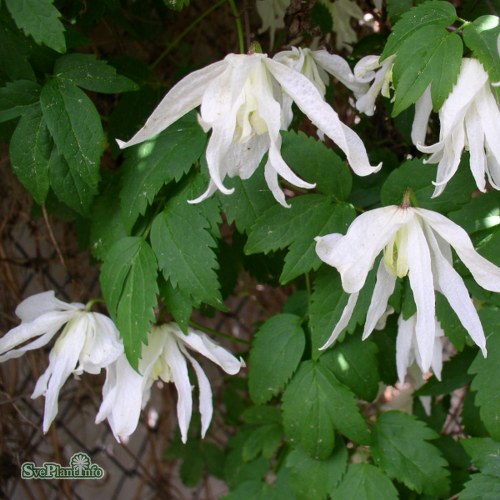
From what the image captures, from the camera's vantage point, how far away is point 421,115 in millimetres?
908

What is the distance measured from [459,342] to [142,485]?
161cm

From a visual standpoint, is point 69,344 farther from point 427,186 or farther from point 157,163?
point 427,186

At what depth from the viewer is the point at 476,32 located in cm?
79

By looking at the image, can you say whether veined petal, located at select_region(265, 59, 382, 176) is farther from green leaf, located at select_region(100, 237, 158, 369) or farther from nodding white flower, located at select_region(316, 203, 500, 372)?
green leaf, located at select_region(100, 237, 158, 369)

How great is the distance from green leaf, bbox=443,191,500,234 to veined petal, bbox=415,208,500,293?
0.56ft

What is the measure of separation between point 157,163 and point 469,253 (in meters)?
0.46

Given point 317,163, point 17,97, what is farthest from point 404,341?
point 17,97

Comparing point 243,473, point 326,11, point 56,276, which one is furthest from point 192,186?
point 56,276

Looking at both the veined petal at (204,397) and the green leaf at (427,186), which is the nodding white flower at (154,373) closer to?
the veined petal at (204,397)

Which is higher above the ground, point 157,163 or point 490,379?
point 157,163

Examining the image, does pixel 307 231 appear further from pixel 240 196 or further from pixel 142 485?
pixel 142 485

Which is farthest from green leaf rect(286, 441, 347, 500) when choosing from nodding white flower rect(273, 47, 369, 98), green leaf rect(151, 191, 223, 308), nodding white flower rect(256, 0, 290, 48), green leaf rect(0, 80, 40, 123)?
nodding white flower rect(256, 0, 290, 48)

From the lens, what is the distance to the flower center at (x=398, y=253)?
2.60ft

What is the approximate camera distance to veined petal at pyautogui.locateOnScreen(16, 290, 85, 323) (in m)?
1.03
